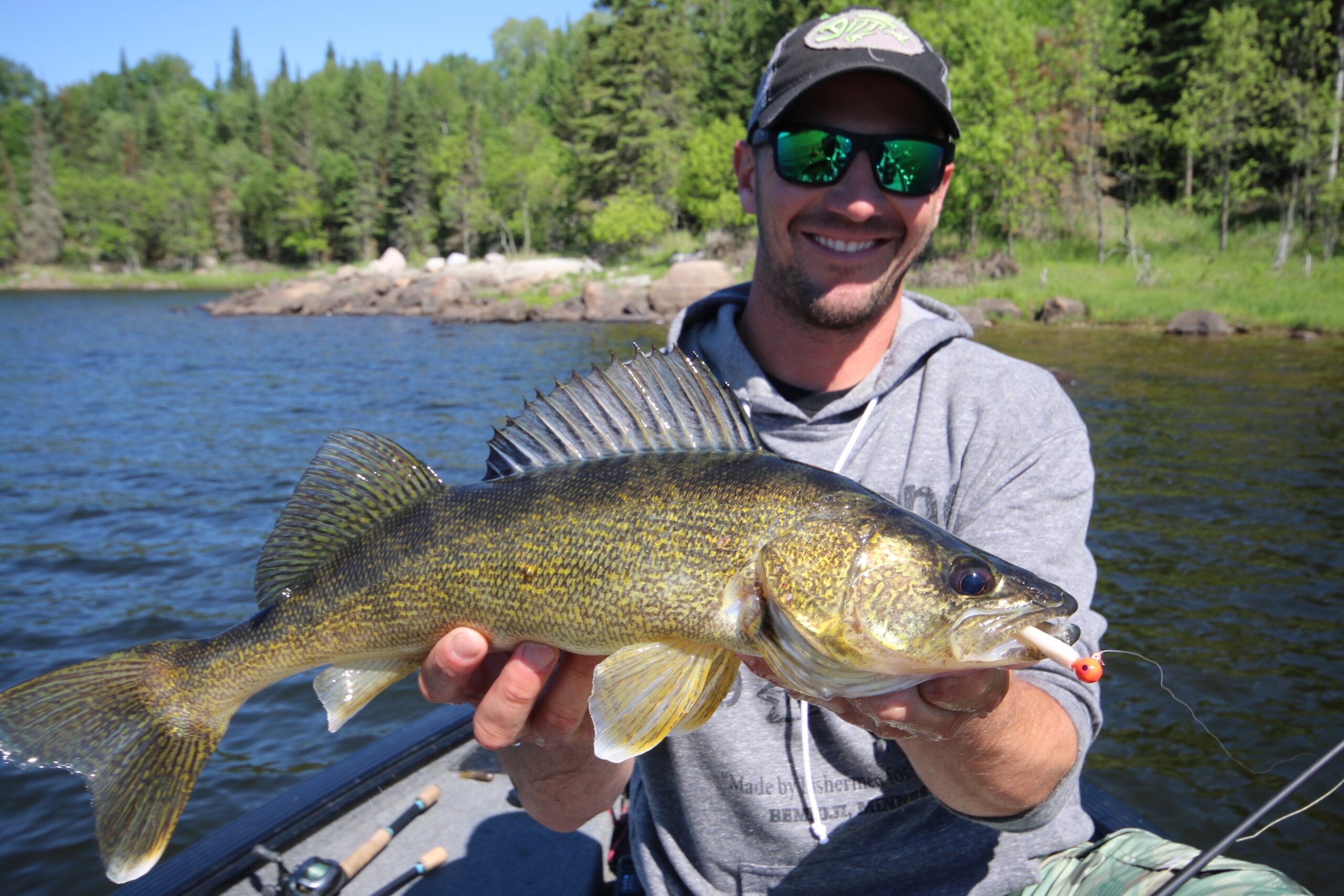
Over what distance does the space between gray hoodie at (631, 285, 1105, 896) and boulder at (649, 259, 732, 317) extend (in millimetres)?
31414

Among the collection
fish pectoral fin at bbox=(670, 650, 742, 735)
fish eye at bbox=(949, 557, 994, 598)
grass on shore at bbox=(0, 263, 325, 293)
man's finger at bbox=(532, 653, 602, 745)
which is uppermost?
fish eye at bbox=(949, 557, 994, 598)

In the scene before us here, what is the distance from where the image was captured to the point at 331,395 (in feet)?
63.9

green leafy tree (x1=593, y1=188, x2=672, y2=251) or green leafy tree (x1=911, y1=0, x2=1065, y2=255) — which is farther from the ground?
green leafy tree (x1=911, y1=0, x2=1065, y2=255)

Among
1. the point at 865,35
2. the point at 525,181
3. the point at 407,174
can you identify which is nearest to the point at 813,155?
the point at 865,35

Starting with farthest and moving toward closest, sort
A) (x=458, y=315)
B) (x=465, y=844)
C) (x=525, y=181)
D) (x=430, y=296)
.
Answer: (x=525, y=181) → (x=430, y=296) → (x=458, y=315) → (x=465, y=844)

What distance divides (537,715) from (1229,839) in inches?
69.5

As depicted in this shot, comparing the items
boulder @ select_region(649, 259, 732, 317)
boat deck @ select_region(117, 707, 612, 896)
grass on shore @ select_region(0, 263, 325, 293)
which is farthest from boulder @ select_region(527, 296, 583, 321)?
grass on shore @ select_region(0, 263, 325, 293)

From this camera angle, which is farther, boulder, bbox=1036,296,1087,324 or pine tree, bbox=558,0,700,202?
pine tree, bbox=558,0,700,202

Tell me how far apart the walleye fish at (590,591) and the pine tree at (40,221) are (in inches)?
3507

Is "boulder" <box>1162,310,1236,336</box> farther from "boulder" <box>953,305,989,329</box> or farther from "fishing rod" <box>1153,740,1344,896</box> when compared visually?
"fishing rod" <box>1153,740,1344,896</box>

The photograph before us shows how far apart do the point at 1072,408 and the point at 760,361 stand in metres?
1.03

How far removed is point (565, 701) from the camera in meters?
2.24

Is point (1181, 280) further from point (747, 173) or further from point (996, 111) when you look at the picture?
point (747, 173)

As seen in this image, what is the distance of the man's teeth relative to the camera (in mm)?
2914
